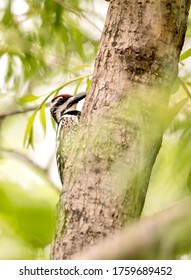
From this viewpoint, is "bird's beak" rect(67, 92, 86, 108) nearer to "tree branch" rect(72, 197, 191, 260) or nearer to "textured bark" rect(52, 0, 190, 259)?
"textured bark" rect(52, 0, 190, 259)

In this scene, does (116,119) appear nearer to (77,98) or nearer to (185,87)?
(185,87)

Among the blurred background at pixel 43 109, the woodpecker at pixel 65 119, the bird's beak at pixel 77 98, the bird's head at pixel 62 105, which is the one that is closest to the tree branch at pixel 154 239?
the blurred background at pixel 43 109

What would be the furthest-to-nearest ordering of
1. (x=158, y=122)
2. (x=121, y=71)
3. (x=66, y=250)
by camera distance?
(x=121, y=71)
(x=66, y=250)
(x=158, y=122)

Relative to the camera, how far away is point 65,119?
3.02 m

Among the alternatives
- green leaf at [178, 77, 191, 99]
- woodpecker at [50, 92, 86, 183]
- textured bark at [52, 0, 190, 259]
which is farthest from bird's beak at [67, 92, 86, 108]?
green leaf at [178, 77, 191, 99]

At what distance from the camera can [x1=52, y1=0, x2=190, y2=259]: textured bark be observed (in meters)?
1.30

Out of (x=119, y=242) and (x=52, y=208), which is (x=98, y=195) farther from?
(x=119, y=242)

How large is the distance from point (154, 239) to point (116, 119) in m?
0.91

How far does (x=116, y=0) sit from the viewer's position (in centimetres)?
159

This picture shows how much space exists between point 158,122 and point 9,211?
0.79 ft

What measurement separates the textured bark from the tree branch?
0.56m

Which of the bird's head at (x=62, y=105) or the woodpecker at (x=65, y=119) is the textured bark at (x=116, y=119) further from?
the bird's head at (x=62, y=105)

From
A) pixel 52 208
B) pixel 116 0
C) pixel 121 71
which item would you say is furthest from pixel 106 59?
pixel 52 208

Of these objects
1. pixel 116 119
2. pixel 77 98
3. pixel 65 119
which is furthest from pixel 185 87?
pixel 65 119
